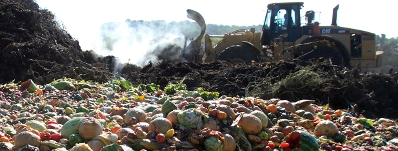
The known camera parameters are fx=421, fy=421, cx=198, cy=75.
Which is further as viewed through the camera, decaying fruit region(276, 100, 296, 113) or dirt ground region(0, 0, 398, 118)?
dirt ground region(0, 0, 398, 118)

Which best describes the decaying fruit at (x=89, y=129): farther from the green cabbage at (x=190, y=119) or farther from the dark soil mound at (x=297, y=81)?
the dark soil mound at (x=297, y=81)

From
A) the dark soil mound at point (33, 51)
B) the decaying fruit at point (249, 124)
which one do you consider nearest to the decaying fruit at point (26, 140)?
the decaying fruit at point (249, 124)

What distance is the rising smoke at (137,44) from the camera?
13930 mm

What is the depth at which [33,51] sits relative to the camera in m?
7.48

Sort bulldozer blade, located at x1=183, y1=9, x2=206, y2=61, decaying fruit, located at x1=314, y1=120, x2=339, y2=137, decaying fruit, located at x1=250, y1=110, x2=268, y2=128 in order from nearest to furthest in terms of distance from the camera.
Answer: decaying fruit, located at x1=250, y1=110, x2=268, y2=128
decaying fruit, located at x1=314, y1=120, x2=339, y2=137
bulldozer blade, located at x1=183, y1=9, x2=206, y2=61

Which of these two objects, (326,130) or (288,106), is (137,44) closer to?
(288,106)

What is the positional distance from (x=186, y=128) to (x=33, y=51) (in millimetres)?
5595

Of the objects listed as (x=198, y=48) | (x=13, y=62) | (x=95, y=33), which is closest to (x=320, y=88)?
(x=13, y=62)

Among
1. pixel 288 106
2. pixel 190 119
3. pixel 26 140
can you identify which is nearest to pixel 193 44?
pixel 288 106

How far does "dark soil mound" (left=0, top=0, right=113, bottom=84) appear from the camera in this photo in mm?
7168

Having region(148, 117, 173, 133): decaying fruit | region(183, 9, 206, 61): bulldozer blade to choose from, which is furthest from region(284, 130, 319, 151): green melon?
region(183, 9, 206, 61): bulldozer blade

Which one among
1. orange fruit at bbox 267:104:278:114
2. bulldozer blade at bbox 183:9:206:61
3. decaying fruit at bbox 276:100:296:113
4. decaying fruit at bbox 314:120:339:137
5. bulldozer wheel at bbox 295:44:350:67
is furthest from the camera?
bulldozer blade at bbox 183:9:206:61

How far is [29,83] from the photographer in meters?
4.96

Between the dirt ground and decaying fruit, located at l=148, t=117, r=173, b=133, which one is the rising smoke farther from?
decaying fruit, located at l=148, t=117, r=173, b=133
